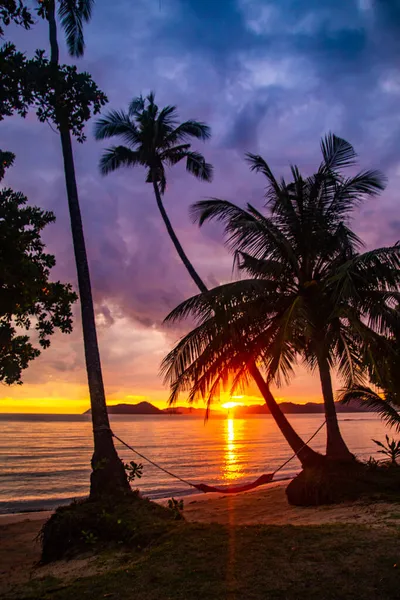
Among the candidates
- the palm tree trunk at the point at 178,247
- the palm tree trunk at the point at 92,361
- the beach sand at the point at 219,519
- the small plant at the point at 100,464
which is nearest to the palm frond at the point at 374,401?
the beach sand at the point at 219,519

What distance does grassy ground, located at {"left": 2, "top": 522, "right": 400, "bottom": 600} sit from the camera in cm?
414

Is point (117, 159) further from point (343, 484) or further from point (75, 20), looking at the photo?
point (343, 484)

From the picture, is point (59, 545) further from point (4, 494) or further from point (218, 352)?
point (4, 494)

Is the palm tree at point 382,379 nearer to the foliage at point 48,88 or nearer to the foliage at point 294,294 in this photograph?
the foliage at point 294,294

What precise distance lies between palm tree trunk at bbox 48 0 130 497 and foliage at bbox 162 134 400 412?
1.91m

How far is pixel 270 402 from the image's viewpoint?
12492 mm

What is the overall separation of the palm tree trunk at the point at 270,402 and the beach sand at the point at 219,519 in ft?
4.24

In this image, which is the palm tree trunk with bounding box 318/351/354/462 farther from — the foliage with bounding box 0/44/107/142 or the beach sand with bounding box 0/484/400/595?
the foliage with bounding box 0/44/107/142

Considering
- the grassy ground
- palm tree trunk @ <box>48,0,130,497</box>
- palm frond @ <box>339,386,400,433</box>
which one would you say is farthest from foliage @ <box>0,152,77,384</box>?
palm frond @ <box>339,386,400,433</box>

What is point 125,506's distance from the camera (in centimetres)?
782

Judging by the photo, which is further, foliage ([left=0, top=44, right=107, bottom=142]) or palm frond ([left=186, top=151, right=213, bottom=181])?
palm frond ([left=186, top=151, right=213, bottom=181])

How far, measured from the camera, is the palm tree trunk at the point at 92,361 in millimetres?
8562

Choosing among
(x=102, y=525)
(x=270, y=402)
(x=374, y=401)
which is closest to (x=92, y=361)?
(x=102, y=525)

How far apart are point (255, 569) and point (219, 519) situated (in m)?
7.44
